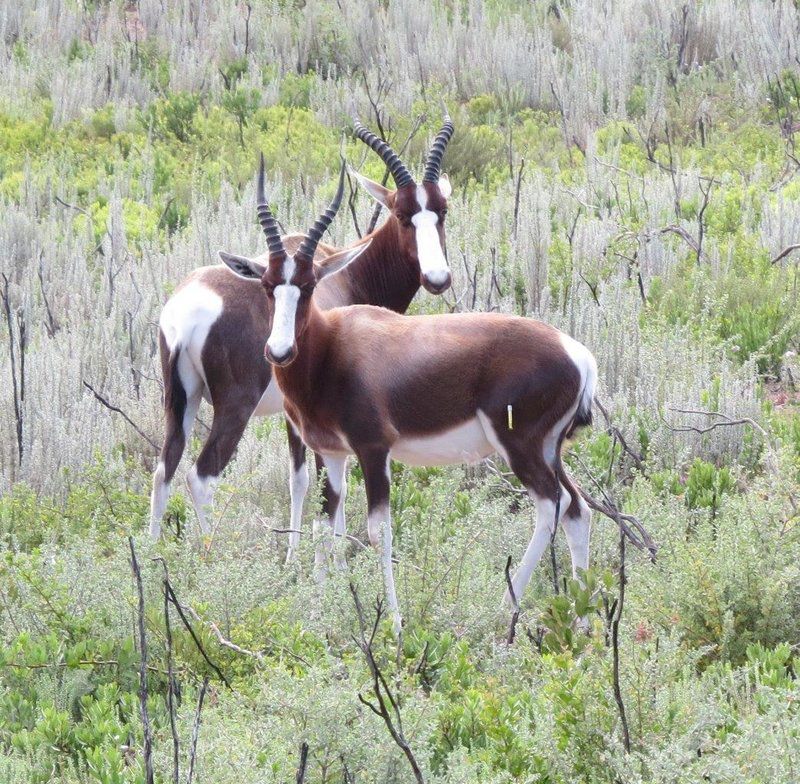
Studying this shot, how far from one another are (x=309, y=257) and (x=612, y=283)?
4126 mm

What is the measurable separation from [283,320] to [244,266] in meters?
0.49

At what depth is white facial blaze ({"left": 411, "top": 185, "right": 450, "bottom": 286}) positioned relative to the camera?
267 inches

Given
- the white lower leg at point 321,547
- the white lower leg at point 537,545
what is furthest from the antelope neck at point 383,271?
the white lower leg at point 537,545

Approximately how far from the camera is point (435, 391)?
5.54 m

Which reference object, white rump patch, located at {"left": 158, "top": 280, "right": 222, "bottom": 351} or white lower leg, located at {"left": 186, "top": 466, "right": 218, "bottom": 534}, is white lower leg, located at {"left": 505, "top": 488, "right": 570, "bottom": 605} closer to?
white lower leg, located at {"left": 186, "top": 466, "right": 218, "bottom": 534}

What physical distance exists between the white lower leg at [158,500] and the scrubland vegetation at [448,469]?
108 mm

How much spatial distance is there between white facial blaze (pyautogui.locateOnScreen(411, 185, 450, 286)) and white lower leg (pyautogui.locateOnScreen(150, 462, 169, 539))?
168cm

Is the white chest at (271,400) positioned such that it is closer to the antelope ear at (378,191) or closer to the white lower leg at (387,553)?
the white lower leg at (387,553)

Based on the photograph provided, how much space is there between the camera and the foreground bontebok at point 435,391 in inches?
217

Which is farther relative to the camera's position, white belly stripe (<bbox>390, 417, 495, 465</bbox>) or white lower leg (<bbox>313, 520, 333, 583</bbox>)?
white belly stripe (<bbox>390, 417, 495, 465</bbox>)

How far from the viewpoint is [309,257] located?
554cm

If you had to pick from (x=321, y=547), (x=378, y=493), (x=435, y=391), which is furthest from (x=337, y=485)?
(x=435, y=391)

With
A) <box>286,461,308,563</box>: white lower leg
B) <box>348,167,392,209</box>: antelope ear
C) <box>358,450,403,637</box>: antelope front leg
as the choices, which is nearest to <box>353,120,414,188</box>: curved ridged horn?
<box>348,167,392,209</box>: antelope ear

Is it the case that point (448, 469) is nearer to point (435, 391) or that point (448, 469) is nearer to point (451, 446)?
point (451, 446)
